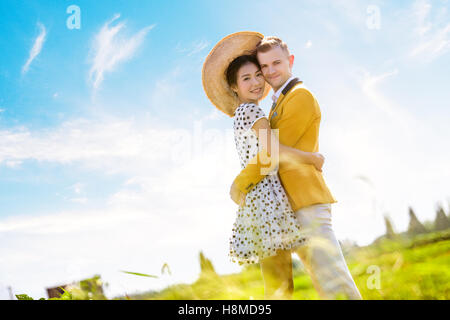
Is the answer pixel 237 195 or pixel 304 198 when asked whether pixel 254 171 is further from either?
pixel 304 198

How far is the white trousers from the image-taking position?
7.80ft

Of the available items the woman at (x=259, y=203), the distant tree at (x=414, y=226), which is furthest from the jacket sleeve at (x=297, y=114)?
the distant tree at (x=414, y=226)

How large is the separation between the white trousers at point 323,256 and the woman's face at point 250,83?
1134 millimetres

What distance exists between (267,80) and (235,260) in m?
1.62

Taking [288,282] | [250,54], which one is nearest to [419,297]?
[288,282]

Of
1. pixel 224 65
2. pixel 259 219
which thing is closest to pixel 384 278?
pixel 259 219

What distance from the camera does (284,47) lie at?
3.19 m

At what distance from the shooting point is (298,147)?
2863mm

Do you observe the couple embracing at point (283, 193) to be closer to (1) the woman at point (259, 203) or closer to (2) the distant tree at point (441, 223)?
(1) the woman at point (259, 203)

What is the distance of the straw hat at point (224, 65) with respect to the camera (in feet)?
11.3

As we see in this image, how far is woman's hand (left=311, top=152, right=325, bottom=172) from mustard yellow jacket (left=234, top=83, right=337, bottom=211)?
4cm

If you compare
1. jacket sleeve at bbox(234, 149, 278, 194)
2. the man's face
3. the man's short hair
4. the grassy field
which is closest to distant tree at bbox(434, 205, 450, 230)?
the grassy field

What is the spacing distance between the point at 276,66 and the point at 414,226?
2.09m
